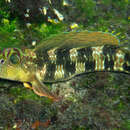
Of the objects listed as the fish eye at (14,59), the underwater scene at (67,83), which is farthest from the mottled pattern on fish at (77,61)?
the fish eye at (14,59)

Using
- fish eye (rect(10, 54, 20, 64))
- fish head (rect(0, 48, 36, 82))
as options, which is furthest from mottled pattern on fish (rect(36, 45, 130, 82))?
fish eye (rect(10, 54, 20, 64))

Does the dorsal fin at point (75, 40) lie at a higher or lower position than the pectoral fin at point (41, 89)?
higher

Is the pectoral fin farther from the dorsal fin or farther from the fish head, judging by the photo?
the dorsal fin

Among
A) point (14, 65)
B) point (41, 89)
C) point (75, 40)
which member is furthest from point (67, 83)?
point (14, 65)

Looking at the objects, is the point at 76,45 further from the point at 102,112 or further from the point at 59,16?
the point at 59,16

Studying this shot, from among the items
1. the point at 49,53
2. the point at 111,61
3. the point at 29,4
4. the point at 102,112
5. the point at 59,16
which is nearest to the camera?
the point at 102,112

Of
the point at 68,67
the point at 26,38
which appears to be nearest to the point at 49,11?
the point at 26,38

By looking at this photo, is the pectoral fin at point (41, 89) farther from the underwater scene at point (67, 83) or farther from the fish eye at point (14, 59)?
the fish eye at point (14, 59)

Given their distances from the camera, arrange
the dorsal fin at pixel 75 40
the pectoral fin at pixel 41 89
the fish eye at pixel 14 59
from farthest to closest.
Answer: the dorsal fin at pixel 75 40 → the fish eye at pixel 14 59 → the pectoral fin at pixel 41 89
